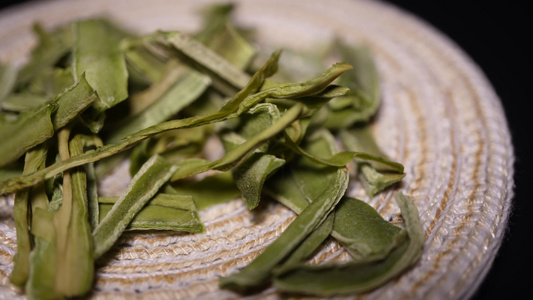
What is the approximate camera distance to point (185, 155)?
30.1 inches

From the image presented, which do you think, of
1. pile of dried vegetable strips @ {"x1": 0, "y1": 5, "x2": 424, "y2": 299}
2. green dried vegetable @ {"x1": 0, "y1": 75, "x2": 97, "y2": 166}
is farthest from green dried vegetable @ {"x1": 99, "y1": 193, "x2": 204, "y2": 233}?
green dried vegetable @ {"x1": 0, "y1": 75, "x2": 97, "y2": 166}

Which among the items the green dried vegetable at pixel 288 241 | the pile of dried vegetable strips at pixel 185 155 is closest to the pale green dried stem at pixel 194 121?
the pile of dried vegetable strips at pixel 185 155

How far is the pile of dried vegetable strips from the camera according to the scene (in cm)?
56

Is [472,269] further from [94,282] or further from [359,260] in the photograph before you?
[94,282]

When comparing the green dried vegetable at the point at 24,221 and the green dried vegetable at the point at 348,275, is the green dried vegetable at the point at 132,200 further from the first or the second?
the green dried vegetable at the point at 348,275

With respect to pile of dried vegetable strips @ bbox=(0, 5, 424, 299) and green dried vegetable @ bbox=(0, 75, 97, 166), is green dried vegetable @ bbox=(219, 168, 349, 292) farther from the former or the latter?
green dried vegetable @ bbox=(0, 75, 97, 166)

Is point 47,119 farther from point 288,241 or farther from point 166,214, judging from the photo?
point 288,241

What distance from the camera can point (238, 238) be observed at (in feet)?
2.17

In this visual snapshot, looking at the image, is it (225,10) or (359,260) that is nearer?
(359,260)

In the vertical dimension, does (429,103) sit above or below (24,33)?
above

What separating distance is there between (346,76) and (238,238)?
34 centimetres

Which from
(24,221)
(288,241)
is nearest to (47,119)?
(24,221)

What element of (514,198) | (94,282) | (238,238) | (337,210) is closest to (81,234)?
(94,282)

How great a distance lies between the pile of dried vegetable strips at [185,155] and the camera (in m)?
0.56
